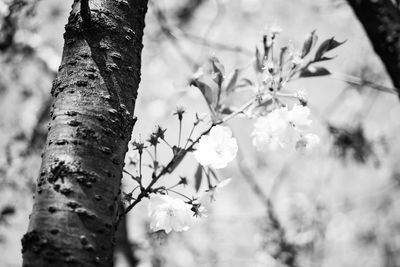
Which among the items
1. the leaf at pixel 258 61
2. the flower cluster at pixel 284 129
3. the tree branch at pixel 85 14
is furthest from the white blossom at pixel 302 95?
the tree branch at pixel 85 14

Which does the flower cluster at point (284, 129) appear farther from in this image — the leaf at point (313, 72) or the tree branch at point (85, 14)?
A: the tree branch at point (85, 14)

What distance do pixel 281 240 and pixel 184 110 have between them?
2106 millimetres

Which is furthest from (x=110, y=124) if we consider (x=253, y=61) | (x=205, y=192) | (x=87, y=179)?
(x=253, y=61)

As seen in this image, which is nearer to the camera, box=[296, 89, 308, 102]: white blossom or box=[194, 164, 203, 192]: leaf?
box=[296, 89, 308, 102]: white blossom

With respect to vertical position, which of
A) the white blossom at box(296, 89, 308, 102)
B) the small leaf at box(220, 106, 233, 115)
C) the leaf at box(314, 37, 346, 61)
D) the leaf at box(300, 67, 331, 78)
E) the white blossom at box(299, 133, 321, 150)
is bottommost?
the white blossom at box(299, 133, 321, 150)

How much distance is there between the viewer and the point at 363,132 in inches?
89.7

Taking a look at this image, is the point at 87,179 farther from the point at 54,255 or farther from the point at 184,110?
the point at 184,110

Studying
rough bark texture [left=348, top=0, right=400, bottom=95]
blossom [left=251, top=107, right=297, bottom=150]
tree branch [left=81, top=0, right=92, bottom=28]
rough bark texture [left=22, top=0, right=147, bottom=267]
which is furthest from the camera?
rough bark texture [left=348, top=0, right=400, bottom=95]

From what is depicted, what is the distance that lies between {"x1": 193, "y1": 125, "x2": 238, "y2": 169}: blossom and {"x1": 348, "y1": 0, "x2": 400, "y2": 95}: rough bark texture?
82 centimetres

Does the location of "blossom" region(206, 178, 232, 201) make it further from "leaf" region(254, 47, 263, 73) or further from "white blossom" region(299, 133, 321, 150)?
"leaf" region(254, 47, 263, 73)

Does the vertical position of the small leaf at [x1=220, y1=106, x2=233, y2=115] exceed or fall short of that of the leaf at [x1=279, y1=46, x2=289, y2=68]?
it falls short

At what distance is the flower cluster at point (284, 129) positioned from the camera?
999 mm

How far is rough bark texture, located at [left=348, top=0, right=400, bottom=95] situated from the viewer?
Result: 4.68 feet

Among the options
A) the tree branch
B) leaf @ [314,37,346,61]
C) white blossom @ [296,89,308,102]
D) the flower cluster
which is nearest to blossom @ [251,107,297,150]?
the flower cluster
